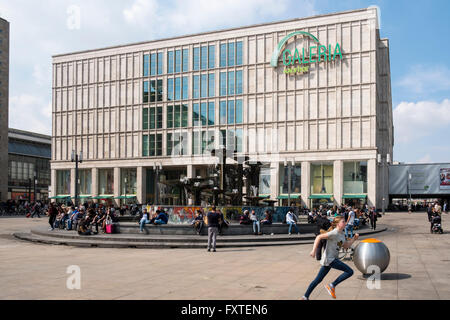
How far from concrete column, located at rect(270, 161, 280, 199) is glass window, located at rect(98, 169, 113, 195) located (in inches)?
1083

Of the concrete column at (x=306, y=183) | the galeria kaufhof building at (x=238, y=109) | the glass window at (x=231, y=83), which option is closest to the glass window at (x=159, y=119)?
the galeria kaufhof building at (x=238, y=109)

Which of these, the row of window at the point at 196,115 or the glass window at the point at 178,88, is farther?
the glass window at the point at 178,88

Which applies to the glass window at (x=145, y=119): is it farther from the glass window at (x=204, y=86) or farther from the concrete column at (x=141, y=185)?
the glass window at (x=204, y=86)

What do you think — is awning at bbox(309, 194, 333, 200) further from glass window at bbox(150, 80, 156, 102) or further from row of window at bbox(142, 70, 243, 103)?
glass window at bbox(150, 80, 156, 102)

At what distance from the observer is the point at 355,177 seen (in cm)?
5881

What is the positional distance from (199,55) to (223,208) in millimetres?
48613

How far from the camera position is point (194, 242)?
18797 millimetres

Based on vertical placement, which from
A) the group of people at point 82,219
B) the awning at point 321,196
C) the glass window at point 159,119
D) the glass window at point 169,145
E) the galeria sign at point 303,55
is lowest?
the awning at point 321,196

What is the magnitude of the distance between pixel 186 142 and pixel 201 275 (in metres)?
57.1

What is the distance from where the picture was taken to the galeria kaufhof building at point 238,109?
5897 cm

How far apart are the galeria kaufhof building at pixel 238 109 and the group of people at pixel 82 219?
36.2m

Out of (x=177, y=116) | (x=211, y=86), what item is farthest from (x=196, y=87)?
(x=177, y=116)

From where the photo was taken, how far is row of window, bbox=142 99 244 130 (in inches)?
2574
